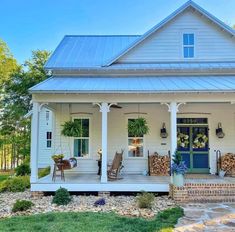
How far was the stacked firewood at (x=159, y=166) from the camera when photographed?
460 inches

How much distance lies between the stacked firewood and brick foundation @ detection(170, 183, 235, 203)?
2.57m

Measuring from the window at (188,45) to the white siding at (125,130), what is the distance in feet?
7.38

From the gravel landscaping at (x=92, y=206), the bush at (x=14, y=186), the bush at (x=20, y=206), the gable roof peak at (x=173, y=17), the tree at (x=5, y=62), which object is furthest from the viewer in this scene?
the tree at (x=5, y=62)

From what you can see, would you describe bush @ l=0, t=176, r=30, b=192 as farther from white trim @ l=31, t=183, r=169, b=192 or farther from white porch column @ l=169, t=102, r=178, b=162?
white porch column @ l=169, t=102, r=178, b=162

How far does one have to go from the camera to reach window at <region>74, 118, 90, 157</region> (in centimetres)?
1218

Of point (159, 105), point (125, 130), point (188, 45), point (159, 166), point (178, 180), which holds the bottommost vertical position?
point (178, 180)

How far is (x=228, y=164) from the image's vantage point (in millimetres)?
11547

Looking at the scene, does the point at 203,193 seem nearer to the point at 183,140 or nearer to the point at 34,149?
the point at 183,140

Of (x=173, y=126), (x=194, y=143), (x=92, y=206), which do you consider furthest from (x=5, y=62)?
(x=92, y=206)

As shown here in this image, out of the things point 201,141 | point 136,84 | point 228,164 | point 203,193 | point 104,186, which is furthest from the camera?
point 201,141

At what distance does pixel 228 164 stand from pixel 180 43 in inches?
211

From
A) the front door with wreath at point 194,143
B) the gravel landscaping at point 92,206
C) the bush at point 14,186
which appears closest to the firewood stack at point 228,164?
the front door with wreath at point 194,143

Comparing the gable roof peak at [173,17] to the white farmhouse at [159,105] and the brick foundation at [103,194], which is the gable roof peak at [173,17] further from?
the brick foundation at [103,194]

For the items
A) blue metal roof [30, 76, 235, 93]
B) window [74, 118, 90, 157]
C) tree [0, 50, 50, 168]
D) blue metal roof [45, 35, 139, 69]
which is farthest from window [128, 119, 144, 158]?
tree [0, 50, 50, 168]
